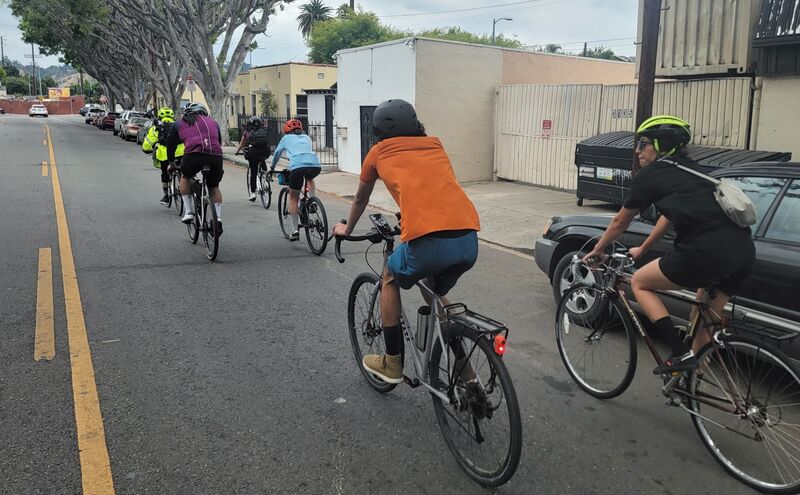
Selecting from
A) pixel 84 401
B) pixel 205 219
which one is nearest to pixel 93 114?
pixel 205 219

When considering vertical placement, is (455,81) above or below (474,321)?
above

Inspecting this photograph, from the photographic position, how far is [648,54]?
7.85m

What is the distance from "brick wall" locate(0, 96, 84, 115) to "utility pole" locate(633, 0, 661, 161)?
10215 centimetres

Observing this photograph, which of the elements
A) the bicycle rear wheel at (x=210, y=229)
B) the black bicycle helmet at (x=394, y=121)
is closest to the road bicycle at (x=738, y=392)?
the black bicycle helmet at (x=394, y=121)

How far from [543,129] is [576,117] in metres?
1.06

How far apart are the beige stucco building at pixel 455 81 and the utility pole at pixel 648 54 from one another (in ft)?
27.1

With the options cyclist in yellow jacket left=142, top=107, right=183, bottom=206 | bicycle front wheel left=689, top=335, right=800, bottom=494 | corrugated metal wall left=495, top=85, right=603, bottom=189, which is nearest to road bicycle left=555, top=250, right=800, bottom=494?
bicycle front wheel left=689, top=335, right=800, bottom=494

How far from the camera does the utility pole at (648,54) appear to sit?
7664 millimetres

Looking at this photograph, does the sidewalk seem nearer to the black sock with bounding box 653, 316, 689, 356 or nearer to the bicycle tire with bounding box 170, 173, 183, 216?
the bicycle tire with bounding box 170, 173, 183, 216

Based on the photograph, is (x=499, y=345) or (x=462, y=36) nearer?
(x=499, y=345)

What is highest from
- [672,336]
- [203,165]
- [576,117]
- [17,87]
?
[17,87]

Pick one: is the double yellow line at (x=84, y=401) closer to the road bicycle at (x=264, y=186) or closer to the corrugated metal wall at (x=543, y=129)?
the road bicycle at (x=264, y=186)

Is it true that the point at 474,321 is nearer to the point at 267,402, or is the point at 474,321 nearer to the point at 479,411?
the point at 479,411

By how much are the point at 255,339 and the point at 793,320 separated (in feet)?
12.4
